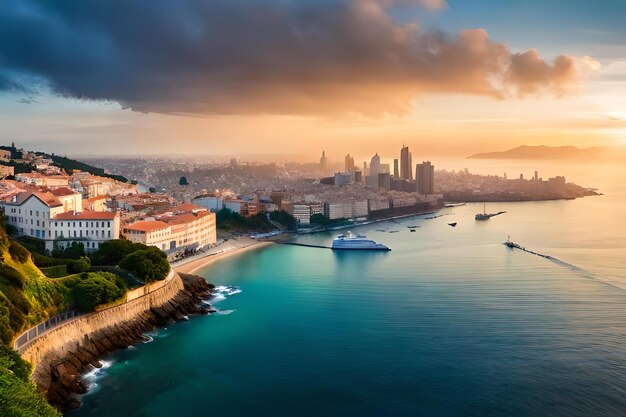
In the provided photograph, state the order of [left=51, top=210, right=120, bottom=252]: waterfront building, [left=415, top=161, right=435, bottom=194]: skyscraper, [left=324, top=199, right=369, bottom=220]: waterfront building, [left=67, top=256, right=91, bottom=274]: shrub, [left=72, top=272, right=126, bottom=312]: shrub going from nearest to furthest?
[left=72, top=272, right=126, bottom=312]: shrub
[left=67, top=256, right=91, bottom=274]: shrub
[left=51, top=210, right=120, bottom=252]: waterfront building
[left=324, top=199, right=369, bottom=220]: waterfront building
[left=415, top=161, right=435, bottom=194]: skyscraper

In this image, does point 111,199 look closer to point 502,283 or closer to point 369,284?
point 369,284

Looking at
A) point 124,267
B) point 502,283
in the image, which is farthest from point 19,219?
point 502,283

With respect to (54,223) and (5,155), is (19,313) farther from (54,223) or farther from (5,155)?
(5,155)

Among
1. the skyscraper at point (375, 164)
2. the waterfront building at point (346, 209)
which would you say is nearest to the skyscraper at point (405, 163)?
the skyscraper at point (375, 164)

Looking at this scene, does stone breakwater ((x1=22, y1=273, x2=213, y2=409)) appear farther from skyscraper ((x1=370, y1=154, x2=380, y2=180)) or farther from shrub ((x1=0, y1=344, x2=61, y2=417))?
skyscraper ((x1=370, y1=154, x2=380, y2=180))

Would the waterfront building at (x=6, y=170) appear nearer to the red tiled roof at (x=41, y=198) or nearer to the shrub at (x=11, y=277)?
the red tiled roof at (x=41, y=198)

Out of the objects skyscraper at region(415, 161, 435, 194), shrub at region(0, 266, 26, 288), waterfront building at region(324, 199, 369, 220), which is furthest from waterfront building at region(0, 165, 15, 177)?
skyscraper at region(415, 161, 435, 194)
